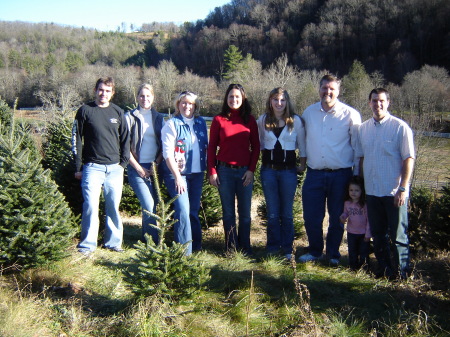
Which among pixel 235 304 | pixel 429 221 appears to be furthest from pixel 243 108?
pixel 429 221

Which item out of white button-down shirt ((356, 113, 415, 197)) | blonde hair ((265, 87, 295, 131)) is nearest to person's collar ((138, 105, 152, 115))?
blonde hair ((265, 87, 295, 131))

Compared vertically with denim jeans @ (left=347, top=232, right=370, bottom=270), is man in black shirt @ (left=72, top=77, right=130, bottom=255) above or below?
above

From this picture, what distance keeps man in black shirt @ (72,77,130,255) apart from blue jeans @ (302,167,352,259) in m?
2.33

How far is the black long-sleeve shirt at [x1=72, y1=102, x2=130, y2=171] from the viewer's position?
4.61 meters

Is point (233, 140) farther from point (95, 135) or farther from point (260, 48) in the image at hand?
point (260, 48)

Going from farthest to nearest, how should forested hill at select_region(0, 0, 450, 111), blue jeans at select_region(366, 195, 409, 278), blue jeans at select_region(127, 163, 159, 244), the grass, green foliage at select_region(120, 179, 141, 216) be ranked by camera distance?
forested hill at select_region(0, 0, 450, 111) < green foliage at select_region(120, 179, 141, 216) < blue jeans at select_region(127, 163, 159, 244) < blue jeans at select_region(366, 195, 409, 278) < the grass

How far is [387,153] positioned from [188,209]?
92.4 inches

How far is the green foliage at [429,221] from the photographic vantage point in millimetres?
5781

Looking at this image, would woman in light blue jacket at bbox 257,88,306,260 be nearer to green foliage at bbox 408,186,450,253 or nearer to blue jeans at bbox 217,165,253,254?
blue jeans at bbox 217,165,253,254

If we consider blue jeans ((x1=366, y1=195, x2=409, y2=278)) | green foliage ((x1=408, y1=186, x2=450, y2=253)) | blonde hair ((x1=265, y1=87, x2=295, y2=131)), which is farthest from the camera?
green foliage ((x1=408, y1=186, x2=450, y2=253))

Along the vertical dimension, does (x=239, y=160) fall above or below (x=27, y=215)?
above

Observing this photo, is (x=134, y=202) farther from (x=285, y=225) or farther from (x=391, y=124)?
(x=391, y=124)

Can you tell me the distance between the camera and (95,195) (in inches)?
183

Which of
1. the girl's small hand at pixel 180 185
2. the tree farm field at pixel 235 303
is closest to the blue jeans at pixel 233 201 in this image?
the tree farm field at pixel 235 303
